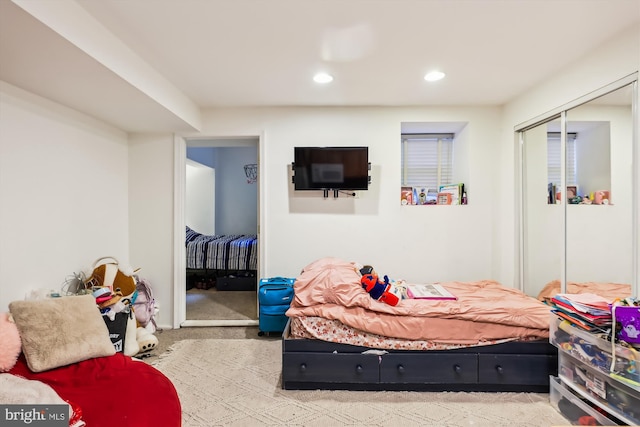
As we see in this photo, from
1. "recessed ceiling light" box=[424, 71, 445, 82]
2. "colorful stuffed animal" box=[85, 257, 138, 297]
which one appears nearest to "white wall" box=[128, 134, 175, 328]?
"colorful stuffed animal" box=[85, 257, 138, 297]

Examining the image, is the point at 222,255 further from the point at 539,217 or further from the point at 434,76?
the point at 539,217

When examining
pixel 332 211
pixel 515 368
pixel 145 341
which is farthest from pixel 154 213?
pixel 515 368

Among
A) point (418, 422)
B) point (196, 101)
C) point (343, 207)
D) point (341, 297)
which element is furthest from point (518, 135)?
point (196, 101)

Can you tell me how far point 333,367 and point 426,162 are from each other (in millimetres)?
2726

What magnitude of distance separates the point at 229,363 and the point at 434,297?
181 centimetres

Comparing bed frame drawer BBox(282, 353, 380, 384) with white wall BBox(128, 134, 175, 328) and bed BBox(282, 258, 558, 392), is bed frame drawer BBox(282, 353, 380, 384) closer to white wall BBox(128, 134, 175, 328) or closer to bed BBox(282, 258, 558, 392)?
bed BBox(282, 258, 558, 392)

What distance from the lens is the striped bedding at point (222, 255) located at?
4.94m

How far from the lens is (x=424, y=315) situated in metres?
2.19

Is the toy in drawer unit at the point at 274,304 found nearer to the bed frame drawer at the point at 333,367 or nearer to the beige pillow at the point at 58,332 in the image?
the bed frame drawer at the point at 333,367

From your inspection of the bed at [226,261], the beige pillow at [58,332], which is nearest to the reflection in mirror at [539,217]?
the beige pillow at [58,332]

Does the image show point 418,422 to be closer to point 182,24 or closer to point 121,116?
point 182,24

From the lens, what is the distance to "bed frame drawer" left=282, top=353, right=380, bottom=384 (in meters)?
2.17

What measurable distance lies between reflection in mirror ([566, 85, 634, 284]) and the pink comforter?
0.51 m

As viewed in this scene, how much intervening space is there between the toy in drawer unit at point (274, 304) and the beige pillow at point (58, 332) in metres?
1.38
